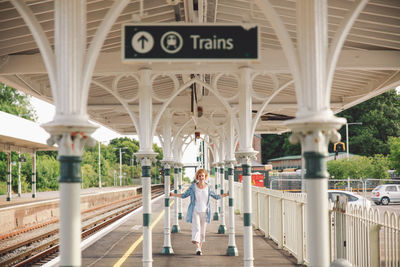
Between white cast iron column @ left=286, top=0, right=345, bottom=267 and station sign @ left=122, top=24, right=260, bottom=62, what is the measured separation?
678 millimetres

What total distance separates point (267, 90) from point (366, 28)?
6365 mm

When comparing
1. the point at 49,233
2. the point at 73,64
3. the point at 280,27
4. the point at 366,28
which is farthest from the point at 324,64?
the point at 49,233

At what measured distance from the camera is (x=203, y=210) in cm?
1120

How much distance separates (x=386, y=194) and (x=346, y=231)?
2577cm

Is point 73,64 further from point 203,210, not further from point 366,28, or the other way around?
point 203,210

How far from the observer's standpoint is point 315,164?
4543 mm

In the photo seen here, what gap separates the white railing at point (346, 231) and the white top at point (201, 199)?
1.88 metres

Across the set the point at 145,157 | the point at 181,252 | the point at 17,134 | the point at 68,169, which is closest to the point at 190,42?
the point at 68,169

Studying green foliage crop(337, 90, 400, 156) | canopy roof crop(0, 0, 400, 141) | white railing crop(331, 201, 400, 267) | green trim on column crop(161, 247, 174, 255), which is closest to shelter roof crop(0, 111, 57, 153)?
green trim on column crop(161, 247, 174, 255)

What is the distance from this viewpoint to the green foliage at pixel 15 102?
64.7m

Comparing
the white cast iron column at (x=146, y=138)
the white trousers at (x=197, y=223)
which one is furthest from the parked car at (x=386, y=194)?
the white cast iron column at (x=146, y=138)

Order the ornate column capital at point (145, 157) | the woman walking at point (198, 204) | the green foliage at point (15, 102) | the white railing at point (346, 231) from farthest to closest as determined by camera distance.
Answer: the green foliage at point (15, 102) → the woman walking at point (198, 204) → the ornate column capital at point (145, 157) → the white railing at point (346, 231)

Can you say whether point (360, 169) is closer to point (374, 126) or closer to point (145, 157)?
point (374, 126)

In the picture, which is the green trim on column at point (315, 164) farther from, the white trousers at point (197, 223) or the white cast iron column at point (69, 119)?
the white trousers at point (197, 223)
